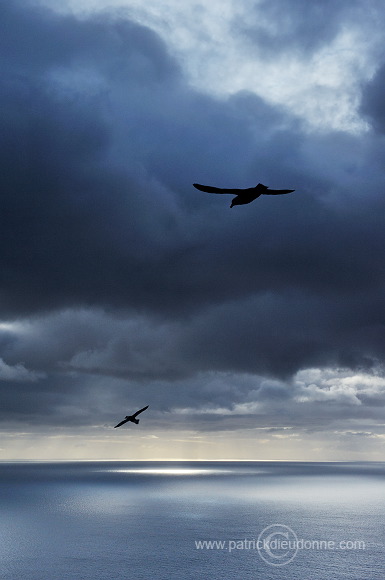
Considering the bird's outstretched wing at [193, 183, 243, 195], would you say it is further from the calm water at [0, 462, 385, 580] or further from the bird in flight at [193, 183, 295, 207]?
the calm water at [0, 462, 385, 580]

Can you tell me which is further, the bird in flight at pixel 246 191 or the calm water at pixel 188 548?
the calm water at pixel 188 548

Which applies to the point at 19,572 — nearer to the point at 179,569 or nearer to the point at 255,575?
the point at 179,569

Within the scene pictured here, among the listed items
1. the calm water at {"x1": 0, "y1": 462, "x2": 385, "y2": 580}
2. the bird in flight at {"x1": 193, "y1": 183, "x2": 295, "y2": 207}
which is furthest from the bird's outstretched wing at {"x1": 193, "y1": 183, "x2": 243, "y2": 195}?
the calm water at {"x1": 0, "y1": 462, "x2": 385, "y2": 580}

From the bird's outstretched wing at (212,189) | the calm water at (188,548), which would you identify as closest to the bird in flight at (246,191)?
the bird's outstretched wing at (212,189)

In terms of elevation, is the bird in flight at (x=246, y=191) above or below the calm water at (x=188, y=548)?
above

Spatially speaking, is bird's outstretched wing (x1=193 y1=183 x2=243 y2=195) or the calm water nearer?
bird's outstretched wing (x1=193 y1=183 x2=243 y2=195)

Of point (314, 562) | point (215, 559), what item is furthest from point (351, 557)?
point (215, 559)

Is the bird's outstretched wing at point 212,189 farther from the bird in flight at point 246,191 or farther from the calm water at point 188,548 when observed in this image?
the calm water at point 188,548

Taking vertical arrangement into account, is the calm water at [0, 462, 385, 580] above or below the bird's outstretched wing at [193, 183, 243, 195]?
→ below

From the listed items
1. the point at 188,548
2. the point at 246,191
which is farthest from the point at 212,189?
the point at 188,548

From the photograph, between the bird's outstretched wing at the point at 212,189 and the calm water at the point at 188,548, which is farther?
the calm water at the point at 188,548

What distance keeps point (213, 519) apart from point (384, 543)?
6328 centimetres

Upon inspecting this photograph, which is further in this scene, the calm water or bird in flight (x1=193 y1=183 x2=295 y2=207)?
the calm water

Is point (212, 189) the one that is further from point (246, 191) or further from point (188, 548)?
point (188, 548)
